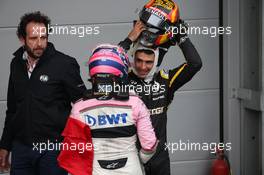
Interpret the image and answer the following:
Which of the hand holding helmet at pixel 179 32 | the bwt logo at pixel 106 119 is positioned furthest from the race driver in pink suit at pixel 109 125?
the hand holding helmet at pixel 179 32

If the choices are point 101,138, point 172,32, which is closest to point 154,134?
point 101,138

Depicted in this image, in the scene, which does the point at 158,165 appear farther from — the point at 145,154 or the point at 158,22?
the point at 158,22

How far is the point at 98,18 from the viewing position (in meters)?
4.93

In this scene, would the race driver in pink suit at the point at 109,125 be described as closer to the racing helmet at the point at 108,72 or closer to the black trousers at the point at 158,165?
the racing helmet at the point at 108,72

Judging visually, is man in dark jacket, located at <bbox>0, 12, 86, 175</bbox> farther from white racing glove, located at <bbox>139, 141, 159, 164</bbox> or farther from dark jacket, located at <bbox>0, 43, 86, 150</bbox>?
white racing glove, located at <bbox>139, 141, 159, 164</bbox>

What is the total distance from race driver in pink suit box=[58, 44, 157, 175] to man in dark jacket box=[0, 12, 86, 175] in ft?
1.63

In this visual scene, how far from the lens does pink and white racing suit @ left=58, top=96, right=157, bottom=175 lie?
2.99 meters

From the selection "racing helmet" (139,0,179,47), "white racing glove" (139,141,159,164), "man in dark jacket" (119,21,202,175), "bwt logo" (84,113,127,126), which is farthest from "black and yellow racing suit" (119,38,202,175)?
"bwt logo" (84,113,127,126)

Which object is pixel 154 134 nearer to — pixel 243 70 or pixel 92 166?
pixel 92 166

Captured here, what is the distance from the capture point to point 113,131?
9.82 feet

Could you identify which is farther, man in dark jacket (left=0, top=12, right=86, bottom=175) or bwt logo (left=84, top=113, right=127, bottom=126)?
man in dark jacket (left=0, top=12, right=86, bottom=175)

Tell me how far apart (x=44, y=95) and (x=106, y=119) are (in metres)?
0.72

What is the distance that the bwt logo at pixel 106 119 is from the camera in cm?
298

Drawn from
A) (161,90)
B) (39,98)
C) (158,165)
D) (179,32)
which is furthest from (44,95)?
(179,32)
